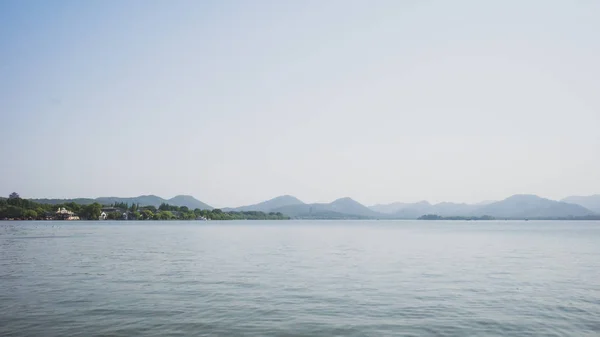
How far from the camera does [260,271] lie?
36.8 m

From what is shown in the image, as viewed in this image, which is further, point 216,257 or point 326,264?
point 216,257

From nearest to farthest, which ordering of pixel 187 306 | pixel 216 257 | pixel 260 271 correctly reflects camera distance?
pixel 187 306 < pixel 260 271 < pixel 216 257

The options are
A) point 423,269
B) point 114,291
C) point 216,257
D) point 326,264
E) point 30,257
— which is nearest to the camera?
point 114,291

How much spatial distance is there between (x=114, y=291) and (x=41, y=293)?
3982 millimetres

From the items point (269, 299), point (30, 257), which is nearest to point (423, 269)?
point (269, 299)

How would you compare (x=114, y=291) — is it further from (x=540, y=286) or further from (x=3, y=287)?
(x=540, y=286)

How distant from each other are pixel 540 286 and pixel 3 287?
116 ft

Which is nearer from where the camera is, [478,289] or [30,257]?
[478,289]

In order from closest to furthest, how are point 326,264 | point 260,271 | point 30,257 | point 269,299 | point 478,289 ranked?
1. point 269,299
2. point 478,289
3. point 260,271
4. point 326,264
5. point 30,257

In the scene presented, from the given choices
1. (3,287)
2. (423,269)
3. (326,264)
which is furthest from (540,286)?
(3,287)

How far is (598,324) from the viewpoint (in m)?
19.8

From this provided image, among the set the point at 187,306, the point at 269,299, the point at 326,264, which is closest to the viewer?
the point at 187,306

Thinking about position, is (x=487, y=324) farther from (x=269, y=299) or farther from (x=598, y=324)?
(x=269, y=299)

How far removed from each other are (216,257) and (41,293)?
24.1 metres
